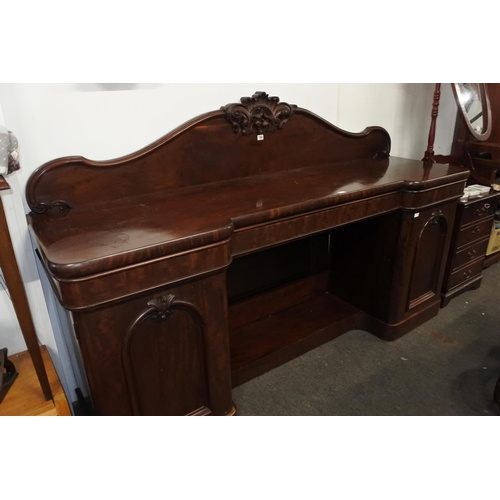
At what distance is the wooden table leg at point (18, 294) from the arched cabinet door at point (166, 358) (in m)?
0.30

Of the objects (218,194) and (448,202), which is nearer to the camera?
(218,194)

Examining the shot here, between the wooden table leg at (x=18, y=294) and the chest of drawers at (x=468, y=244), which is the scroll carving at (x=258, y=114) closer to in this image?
the wooden table leg at (x=18, y=294)

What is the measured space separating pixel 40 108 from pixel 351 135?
1383 millimetres

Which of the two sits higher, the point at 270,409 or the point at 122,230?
the point at 122,230

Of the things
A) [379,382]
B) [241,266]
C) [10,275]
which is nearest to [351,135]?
[241,266]

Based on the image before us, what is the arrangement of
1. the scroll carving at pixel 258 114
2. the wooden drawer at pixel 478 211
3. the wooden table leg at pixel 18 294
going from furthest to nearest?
the wooden drawer at pixel 478 211, the scroll carving at pixel 258 114, the wooden table leg at pixel 18 294

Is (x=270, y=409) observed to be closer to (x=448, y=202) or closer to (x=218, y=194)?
(x=218, y=194)

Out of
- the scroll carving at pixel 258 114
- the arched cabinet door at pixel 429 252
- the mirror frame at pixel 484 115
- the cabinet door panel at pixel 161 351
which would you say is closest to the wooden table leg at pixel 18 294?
the cabinet door panel at pixel 161 351

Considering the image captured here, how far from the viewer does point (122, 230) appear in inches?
44.0

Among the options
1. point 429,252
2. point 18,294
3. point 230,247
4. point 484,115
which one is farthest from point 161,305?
point 484,115

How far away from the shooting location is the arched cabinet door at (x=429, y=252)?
5.86 feet

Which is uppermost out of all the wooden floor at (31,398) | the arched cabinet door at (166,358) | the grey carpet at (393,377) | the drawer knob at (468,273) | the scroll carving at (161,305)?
the scroll carving at (161,305)

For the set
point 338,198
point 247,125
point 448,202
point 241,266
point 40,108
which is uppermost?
point 40,108

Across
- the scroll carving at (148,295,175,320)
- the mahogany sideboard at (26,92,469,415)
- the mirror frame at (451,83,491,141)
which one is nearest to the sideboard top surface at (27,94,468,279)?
the mahogany sideboard at (26,92,469,415)
